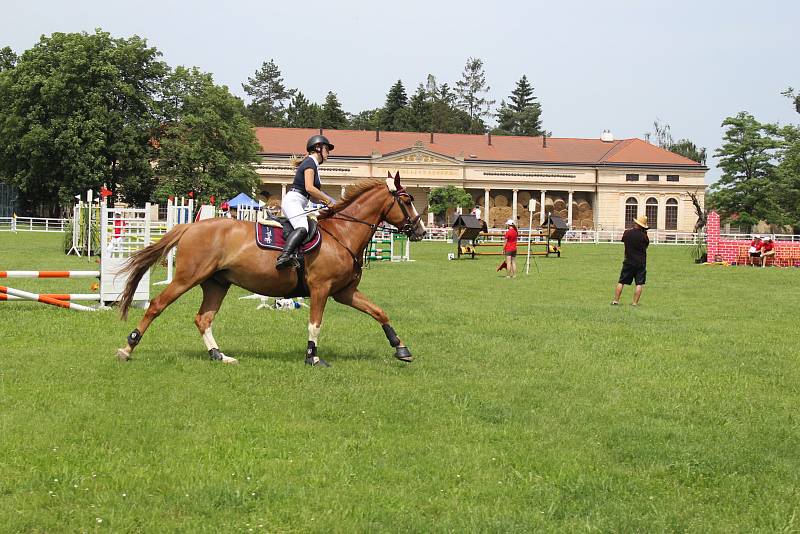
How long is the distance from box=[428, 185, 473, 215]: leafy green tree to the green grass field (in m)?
72.5

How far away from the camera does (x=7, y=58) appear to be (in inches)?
2886

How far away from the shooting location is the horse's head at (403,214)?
10.2 metres

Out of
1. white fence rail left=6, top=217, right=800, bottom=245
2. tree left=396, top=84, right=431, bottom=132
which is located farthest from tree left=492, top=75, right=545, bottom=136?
white fence rail left=6, top=217, right=800, bottom=245

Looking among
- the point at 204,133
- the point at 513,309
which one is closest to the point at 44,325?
the point at 513,309

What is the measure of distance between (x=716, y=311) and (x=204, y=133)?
5345 cm

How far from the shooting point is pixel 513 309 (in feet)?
53.4

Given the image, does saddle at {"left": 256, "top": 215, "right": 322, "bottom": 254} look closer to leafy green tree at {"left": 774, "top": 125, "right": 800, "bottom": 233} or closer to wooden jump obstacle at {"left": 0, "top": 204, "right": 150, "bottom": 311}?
wooden jump obstacle at {"left": 0, "top": 204, "right": 150, "bottom": 311}

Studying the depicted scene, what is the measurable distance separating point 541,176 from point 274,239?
9006 centimetres

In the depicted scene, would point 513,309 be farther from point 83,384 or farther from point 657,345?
point 83,384

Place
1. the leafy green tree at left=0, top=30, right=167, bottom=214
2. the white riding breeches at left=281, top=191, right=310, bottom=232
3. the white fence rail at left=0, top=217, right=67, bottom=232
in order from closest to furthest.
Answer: the white riding breeches at left=281, top=191, right=310, bottom=232 → the leafy green tree at left=0, top=30, right=167, bottom=214 → the white fence rail at left=0, top=217, right=67, bottom=232

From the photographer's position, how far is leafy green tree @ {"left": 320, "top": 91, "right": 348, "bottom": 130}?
395 feet

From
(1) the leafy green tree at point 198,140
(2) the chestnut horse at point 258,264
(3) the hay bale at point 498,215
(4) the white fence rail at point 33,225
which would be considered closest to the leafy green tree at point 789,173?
(3) the hay bale at point 498,215

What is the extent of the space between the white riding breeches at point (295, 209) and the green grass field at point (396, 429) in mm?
1554

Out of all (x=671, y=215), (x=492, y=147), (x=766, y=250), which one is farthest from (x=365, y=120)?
(x=766, y=250)
